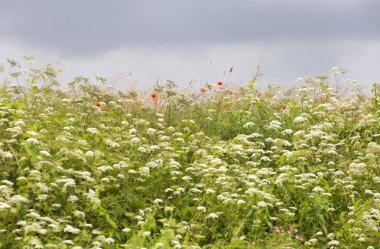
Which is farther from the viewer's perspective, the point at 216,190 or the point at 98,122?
the point at 98,122

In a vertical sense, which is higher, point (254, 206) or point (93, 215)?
point (254, 206)

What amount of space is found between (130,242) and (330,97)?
678cm

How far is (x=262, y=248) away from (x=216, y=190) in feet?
3.00

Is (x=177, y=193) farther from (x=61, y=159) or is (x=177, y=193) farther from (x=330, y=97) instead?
(x=330, y=97)

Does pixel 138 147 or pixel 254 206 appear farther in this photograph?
pixel 138 147

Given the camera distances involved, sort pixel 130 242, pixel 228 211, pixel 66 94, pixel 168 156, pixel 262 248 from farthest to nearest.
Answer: pixel 66 94, pixel 168 156, pixel 228 211, pixel 262 248, pixel 130 242

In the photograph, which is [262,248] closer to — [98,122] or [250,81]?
[98,122]

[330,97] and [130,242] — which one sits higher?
[330,97]

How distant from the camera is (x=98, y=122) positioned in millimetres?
8258

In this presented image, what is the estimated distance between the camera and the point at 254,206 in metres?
5.63

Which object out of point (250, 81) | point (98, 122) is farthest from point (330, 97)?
point (98, 122)

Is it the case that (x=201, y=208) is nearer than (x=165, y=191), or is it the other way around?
(x=201, y=208)

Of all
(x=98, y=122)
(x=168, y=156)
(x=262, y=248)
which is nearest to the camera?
(x=262, y=248)

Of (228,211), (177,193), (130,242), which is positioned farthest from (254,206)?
(130,242)
